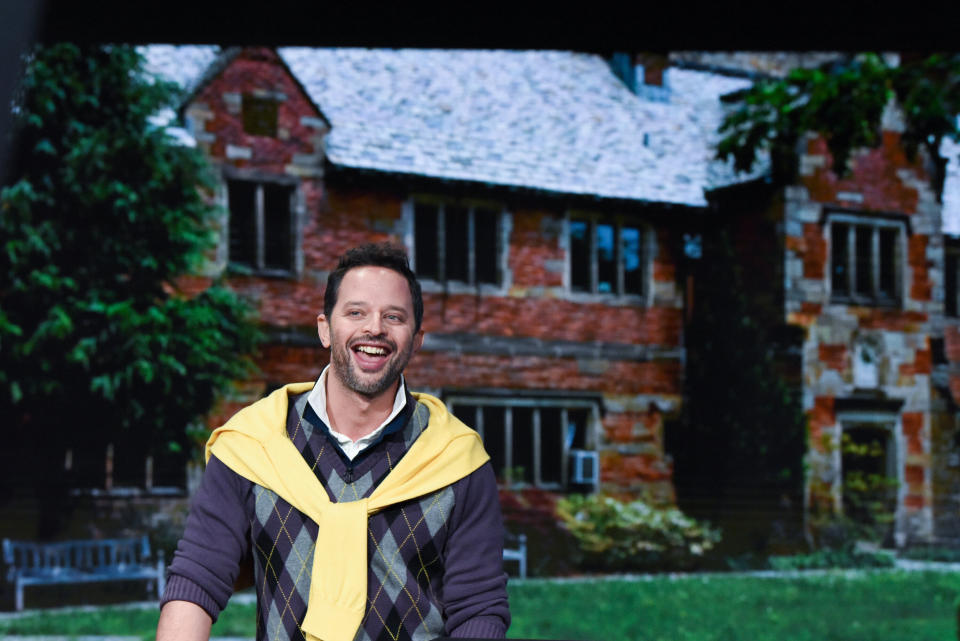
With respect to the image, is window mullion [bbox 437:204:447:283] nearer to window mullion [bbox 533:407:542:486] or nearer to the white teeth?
window mullion [bbox 533:407:542:486]

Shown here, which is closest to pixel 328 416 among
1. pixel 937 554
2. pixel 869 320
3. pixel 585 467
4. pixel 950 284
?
pixel 585 467

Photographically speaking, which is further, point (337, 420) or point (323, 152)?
point (323, 152)

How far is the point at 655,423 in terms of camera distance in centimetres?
737

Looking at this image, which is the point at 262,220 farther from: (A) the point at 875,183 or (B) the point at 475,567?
(B) the point at 475,567

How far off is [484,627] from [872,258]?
6.90 meters

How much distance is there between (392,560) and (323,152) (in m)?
5.59

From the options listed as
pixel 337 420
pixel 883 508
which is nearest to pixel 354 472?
pixel 337 420

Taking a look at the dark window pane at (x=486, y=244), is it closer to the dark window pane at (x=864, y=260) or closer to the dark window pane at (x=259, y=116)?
the dark window pane at (x=259, y=116)

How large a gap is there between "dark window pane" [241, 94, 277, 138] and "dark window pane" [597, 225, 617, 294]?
2.36 meters

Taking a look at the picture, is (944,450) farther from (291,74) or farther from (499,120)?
(291,74)

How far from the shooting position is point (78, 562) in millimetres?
6434

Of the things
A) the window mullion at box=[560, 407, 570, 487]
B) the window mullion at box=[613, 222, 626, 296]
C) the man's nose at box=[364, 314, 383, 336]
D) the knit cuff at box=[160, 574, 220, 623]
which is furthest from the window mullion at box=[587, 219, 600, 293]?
the knit cuff at box=[160, 574, 220, 623]

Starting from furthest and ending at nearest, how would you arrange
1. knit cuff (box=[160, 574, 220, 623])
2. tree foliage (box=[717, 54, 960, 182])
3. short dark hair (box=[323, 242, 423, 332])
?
tree foliage (box=[717, 54, 960, 182]) → short dark hair (box=[323, 242, 423, 332]) → knit cuff (box=[160, 574, 220, 623])

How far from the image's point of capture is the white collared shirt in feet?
5.74
